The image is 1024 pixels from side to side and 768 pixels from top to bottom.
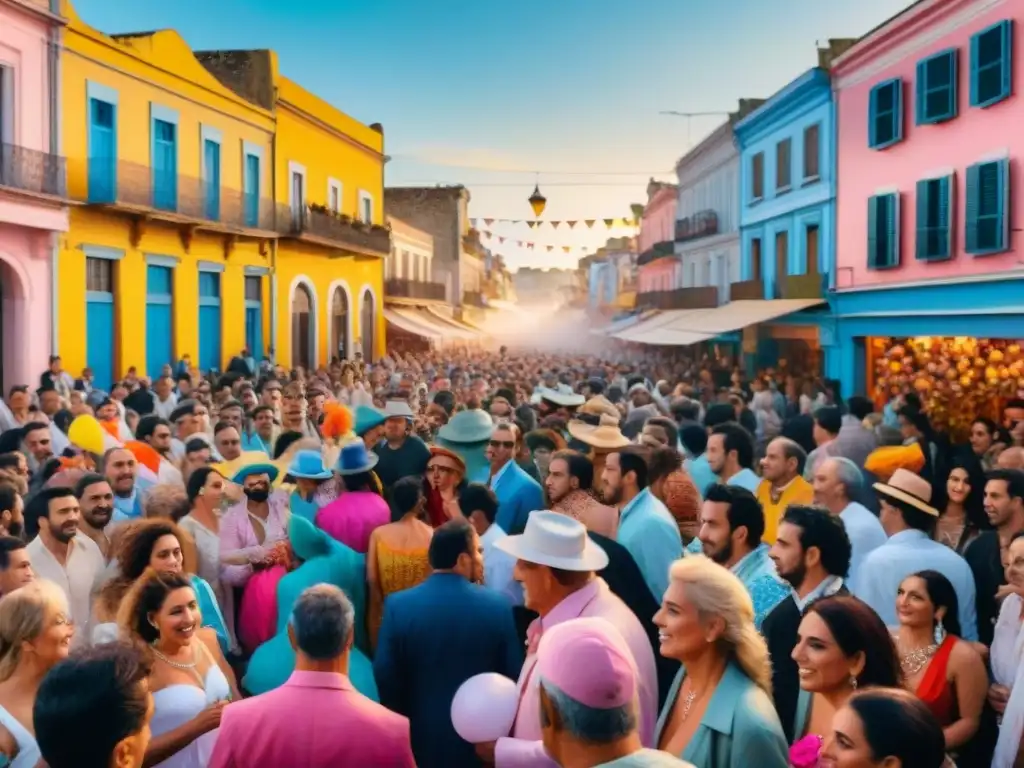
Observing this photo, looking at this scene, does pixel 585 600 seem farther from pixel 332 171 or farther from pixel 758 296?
pixel 332 171

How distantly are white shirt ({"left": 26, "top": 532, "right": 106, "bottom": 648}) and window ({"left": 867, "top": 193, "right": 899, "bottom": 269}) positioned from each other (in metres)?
17.2

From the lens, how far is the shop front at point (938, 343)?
14656 millimetres

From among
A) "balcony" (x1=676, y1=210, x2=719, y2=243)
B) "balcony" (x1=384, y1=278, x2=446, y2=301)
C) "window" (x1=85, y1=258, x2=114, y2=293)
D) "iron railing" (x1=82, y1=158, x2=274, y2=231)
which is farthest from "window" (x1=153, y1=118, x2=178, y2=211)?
"balcony" (x1=676, y1=210, x2=719, y2=243)

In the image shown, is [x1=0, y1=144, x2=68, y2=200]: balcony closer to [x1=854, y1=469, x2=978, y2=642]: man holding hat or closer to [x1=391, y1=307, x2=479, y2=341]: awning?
[x1=854, y1=469, x2=978, y2=642]: man holding hat

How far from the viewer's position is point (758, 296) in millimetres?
27578

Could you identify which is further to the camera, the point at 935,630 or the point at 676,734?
the point at 935,630

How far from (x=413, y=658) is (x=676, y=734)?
1429 millimetres

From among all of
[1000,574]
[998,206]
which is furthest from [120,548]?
[998,206]

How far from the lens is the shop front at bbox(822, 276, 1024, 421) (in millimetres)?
14656

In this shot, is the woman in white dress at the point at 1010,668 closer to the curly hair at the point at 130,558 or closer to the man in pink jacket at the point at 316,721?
the man in pink jacket at the point at 316,721

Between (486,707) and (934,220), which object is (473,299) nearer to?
(934,220)

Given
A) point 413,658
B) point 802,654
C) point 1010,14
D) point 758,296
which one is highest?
point 1010,14

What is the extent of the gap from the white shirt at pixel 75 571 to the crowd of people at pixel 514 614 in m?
0.01

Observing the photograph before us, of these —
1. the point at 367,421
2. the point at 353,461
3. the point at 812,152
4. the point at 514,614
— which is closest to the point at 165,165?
the point at 812,152
